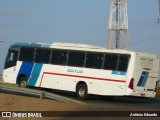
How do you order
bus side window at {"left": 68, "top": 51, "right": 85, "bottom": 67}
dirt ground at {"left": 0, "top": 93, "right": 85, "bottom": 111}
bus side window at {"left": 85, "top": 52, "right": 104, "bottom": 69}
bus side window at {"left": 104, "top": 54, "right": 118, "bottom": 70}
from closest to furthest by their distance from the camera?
dirt ground at {"left": 0, "top": 93, "right": 85, "bottom": 111} < bus side window at {"left": 104, "top": 54, "right": 118, "bottom": 70} < bus side window at {"left": 85, "top": 52, "right": 104, "bottom": 69} < bus side window at {"left": 68, "top": 51, "right": 85, "bottom": 67}

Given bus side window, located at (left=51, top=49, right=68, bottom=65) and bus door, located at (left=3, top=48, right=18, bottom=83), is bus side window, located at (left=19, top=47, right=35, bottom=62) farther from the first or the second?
bus side window, located at (left=51, top=49, right=68, bottom=65)

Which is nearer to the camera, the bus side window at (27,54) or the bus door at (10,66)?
the bus side window at (27,54)

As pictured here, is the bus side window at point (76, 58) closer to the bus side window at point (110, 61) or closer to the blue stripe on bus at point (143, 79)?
the bus side window at point (110, 61)

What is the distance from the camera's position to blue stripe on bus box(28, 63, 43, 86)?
33.2 metres

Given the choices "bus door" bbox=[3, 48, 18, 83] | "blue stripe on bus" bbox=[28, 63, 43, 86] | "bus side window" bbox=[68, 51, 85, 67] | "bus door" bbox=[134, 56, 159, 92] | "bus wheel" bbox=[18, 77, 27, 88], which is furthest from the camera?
"bus door" bbox=[3, 48, 18, 83]

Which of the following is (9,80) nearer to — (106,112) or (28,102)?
(28,102)

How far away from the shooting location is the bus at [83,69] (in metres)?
29.4

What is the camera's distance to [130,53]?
29.2 metres

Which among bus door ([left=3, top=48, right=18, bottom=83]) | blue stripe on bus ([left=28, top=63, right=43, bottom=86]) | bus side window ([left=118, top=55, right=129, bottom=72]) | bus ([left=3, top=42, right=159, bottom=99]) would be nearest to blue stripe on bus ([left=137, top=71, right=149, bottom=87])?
bus ([left=3, top=42, right=159, bottom=99])

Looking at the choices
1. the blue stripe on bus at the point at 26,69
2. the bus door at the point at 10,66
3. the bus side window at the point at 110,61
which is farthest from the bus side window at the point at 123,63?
the bus door at the point at 10,66

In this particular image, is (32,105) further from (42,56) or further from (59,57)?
(42,56)

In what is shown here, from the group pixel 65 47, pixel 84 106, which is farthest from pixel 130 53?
pixel 84 106

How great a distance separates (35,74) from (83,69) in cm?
382

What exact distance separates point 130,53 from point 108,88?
7.32 feet
